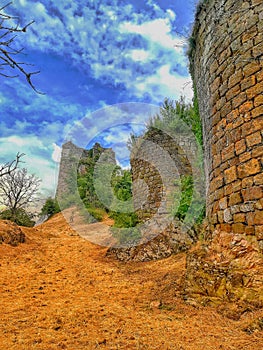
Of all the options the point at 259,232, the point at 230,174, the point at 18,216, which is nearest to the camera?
the point at 259,232

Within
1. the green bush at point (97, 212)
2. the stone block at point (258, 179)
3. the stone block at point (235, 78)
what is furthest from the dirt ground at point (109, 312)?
the green bush at point (97, 212)

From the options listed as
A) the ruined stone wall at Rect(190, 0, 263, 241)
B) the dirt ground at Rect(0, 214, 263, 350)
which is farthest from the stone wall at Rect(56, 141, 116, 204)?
the ruined stone wall at Rect(190, 0, 263, 241)

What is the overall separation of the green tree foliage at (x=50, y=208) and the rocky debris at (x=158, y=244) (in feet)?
46.4

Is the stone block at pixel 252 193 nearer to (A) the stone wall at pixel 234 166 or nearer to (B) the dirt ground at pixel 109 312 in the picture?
(A) the stone wall at pixel 234 166

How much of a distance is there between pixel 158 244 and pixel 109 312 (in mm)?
3318

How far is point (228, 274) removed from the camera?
3.32 metres

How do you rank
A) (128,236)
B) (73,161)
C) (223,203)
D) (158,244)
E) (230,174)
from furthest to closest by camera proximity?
(73,161), (128,236), (158,244), (223,203), (230,174)

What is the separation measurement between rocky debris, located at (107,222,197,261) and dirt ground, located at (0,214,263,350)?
0.32 meters

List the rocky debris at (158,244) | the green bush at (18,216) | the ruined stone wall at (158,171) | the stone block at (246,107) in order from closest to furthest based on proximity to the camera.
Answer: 1. the stone block at (246,107)
2. the rocky debris at (158,244)
3. the ruined stone wall at (158,171)
4. the green bush at (18,216)

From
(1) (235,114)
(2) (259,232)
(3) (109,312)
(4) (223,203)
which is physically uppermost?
(1) (235,114)

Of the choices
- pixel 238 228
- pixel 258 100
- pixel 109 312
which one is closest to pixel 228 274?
pixel 238 228

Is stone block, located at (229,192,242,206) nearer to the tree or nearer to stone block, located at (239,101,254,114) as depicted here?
stone block, located at (239,101,254,114)

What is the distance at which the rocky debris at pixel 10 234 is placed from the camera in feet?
28.2

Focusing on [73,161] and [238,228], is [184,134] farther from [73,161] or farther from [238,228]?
[73,161]
